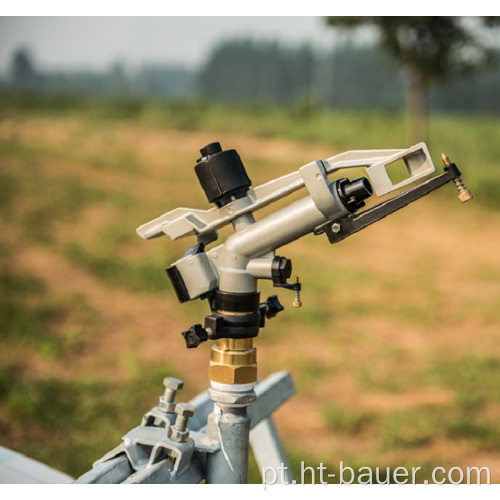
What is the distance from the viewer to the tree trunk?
31.8 ft

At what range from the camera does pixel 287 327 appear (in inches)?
171

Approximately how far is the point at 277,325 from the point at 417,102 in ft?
21.4

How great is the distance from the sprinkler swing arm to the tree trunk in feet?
28.7

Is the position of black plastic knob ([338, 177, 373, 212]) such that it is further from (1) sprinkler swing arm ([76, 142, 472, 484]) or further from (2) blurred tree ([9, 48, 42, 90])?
(2) blurred tree ([9, 48, 42, 90])

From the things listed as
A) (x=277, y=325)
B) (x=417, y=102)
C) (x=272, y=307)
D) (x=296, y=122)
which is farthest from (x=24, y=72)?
(x=272, y=307)

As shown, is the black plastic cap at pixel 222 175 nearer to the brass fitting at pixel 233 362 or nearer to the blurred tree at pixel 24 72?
the brass fitting at pixel 233 362

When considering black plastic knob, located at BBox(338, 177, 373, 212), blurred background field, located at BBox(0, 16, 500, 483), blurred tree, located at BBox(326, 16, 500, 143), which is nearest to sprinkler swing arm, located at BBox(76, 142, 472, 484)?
black plastic knob, located at BBox(338, 177, 373, 212)

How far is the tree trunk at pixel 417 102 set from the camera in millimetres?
9688

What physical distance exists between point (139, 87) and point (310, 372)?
39.9ft

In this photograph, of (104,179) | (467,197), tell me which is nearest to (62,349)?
(467,197)

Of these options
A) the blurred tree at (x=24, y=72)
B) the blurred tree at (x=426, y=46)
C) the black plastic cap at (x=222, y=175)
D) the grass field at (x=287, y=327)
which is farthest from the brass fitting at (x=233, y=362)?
the blurred tree at (x=24, y=72)

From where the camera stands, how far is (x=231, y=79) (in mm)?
15789

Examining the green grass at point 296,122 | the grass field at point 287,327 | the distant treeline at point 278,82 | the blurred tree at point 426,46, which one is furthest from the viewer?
the distant treeline at point 278,82

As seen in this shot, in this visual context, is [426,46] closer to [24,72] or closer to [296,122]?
[296,122]
